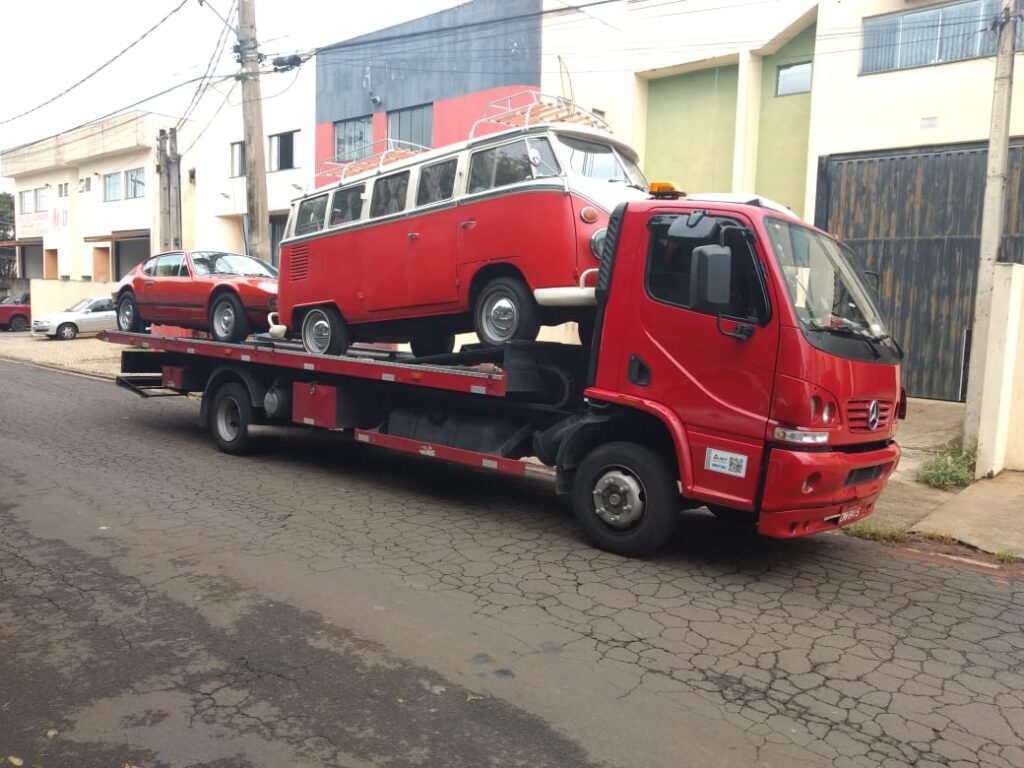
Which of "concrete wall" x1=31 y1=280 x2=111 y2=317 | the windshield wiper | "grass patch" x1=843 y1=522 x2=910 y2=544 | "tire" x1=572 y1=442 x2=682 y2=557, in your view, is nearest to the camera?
the windshield wiper

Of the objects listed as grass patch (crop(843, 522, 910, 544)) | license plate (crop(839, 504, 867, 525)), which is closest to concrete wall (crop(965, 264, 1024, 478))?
grass patch (crop(843, 522, 910, 544))

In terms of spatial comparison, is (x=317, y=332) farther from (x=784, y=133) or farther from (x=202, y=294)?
(x=784, y=133)

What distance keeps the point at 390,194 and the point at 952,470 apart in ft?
21.6

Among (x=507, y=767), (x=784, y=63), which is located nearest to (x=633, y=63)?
(x=784, y=63)

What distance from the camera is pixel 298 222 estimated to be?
929 centimetres

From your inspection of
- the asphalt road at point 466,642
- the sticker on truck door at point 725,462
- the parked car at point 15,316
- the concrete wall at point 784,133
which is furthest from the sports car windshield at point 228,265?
the parked car at point 15,316

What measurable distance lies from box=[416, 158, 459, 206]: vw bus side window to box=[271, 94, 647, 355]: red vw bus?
1cm

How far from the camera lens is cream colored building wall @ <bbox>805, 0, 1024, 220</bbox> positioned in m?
12.9

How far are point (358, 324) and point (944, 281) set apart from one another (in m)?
9.80

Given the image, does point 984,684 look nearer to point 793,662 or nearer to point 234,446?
point 793,662

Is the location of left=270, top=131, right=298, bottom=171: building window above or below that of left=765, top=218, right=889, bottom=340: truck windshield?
above

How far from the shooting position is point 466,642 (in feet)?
14.5

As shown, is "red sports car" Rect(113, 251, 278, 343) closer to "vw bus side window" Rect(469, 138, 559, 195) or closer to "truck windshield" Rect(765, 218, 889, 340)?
"vw bus side window" Rect(469, 138, 559, 195)

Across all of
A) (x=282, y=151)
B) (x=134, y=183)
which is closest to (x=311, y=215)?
(x=282, y=151)
